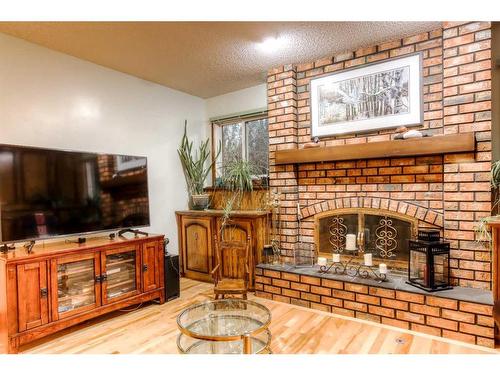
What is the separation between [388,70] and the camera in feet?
9.30

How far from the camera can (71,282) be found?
2.48 meters

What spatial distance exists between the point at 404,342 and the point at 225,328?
135 cm

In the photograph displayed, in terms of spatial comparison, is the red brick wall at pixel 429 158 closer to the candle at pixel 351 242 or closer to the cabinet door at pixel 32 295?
the candle at pixel 351 242

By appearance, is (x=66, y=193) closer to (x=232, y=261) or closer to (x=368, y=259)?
(x=232, y=261)

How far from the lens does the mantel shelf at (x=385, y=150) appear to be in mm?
2359

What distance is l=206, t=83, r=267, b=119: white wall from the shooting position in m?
3.85

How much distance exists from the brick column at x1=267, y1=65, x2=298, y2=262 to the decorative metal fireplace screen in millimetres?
326

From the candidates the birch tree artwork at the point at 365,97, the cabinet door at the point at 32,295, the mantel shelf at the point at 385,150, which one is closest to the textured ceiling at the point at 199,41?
the birch tree artwork at the point at 365,97

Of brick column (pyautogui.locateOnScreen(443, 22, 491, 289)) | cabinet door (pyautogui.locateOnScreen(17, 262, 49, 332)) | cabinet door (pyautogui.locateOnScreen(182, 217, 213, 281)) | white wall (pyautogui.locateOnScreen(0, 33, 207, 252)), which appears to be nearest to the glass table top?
cabinet door (pyautogui.locateOnScreen(17, 262, 49, 332))

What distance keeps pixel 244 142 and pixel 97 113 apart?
1.79 m

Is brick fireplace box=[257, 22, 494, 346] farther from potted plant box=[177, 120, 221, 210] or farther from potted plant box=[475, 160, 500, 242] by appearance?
potted plant box=[177, 120, 221, 210]
